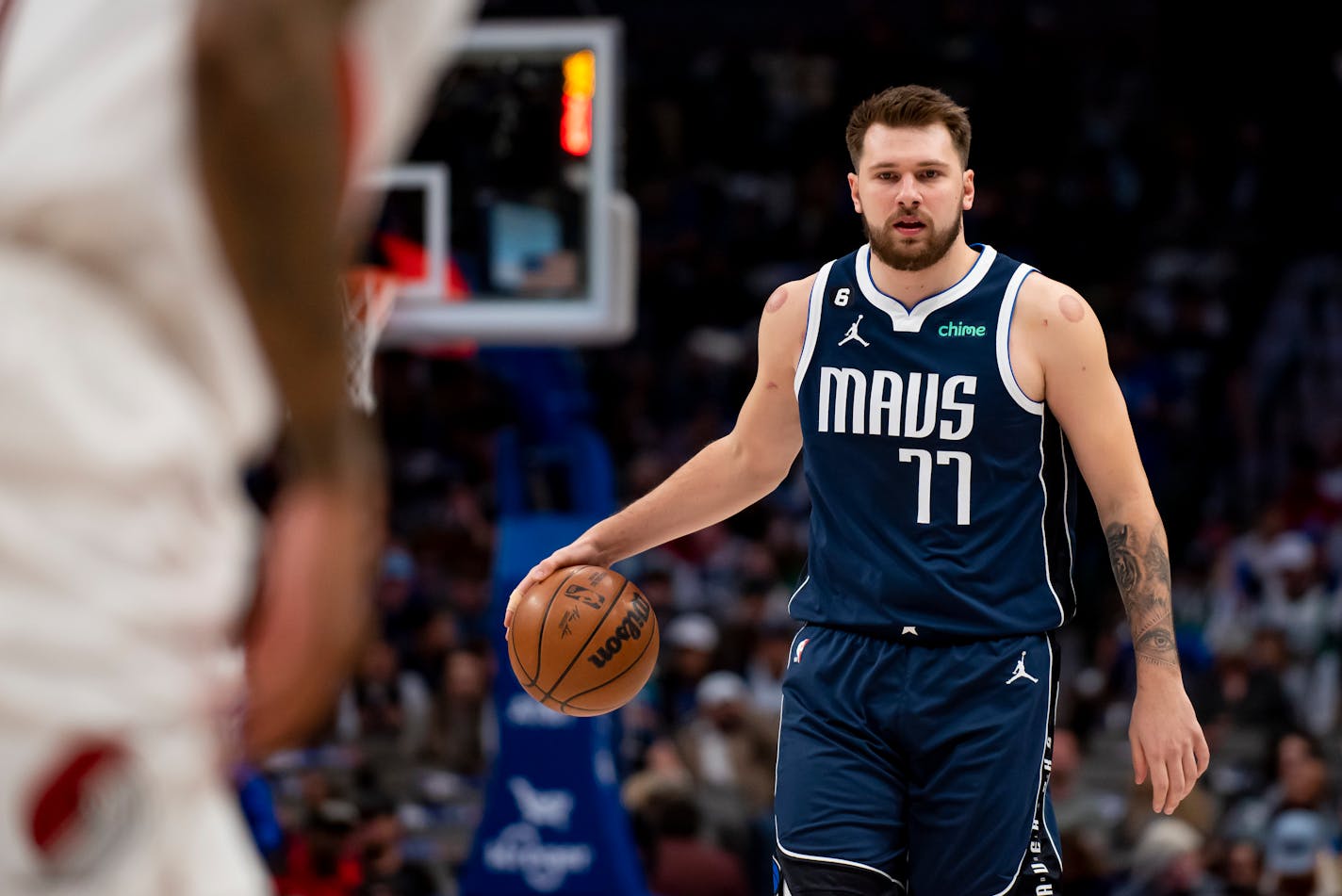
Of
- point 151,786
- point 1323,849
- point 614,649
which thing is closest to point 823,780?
point 614,649

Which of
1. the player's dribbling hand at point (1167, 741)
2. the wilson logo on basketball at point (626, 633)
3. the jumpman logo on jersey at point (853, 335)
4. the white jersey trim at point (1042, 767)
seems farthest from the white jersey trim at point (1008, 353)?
the wilson logo on basketball at point (626, 633)

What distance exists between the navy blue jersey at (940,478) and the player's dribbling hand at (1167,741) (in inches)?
11.6

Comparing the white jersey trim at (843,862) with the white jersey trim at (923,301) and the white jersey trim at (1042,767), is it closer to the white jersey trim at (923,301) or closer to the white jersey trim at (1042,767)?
the white jersey trim at (1042,767)

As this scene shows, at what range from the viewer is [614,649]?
4637 mm

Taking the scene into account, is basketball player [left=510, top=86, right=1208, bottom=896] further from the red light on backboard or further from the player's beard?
the red light on backboard

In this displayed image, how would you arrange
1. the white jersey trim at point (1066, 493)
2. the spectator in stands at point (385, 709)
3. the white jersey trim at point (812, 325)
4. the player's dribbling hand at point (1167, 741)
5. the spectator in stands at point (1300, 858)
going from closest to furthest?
the player's dribbling hand at point (1167, 741) < the white jersey trim at point (1066, 493) < the white jersey trim at point (812, 325) < the spectator in stands at point (1300, 858) < the spectator in stands at point (385, 709)

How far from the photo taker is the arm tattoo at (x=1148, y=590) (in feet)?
14.0

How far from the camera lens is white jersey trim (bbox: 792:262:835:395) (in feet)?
14.8

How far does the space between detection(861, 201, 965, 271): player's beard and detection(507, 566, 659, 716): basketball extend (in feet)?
3.43

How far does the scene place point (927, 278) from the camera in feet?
14.6

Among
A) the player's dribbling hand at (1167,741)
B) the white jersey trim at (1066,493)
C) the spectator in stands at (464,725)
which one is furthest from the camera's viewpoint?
the spectator in stands at (464,725)

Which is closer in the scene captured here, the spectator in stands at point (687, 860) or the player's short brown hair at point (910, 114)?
the player's short brown hair at point (910, 114)

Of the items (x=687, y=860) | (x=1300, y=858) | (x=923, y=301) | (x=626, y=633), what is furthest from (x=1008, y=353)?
(x=1300, y=858)

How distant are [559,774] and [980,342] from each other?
5022mm
